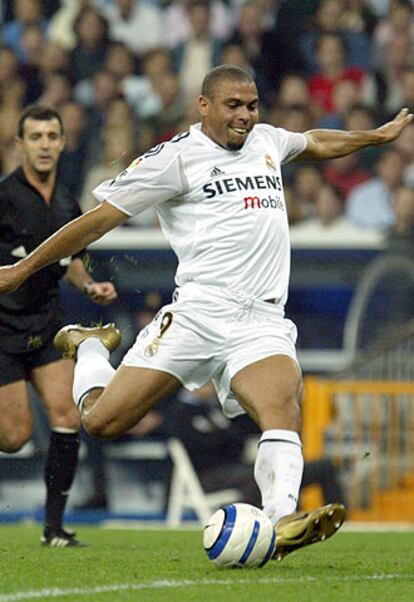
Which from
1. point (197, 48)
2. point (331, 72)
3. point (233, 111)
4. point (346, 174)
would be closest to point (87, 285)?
point (233, 111)

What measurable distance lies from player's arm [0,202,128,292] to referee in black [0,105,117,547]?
5.30 feet

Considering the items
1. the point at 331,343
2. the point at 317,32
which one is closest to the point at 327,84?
the point at 317,32

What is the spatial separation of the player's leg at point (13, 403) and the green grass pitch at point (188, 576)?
0.63m

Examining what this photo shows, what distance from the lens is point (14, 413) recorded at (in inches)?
349

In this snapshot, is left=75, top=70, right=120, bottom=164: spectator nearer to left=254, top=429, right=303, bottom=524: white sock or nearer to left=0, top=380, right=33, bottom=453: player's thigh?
left=0, top=380, right=33, bottom=453: player's thigh

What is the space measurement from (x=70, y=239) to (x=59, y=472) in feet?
7.41

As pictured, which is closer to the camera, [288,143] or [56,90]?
[288,143]

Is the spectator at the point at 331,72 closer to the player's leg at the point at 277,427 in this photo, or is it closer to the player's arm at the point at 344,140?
the player's arm at the point at 344,140

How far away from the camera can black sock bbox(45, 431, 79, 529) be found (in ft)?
29.3

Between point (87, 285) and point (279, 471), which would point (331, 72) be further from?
point (279, 471)

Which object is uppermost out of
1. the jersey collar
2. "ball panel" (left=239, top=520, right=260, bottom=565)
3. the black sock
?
the jersey collar

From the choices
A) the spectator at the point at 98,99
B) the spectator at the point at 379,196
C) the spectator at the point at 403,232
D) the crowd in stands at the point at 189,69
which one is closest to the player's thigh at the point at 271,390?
the spectator at the point at 403,232

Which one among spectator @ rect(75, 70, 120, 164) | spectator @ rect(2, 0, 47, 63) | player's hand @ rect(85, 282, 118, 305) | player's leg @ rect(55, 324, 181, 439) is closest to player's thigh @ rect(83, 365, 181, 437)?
player's leg @ rect(55, 324, 181, 439)

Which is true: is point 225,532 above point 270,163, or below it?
below
